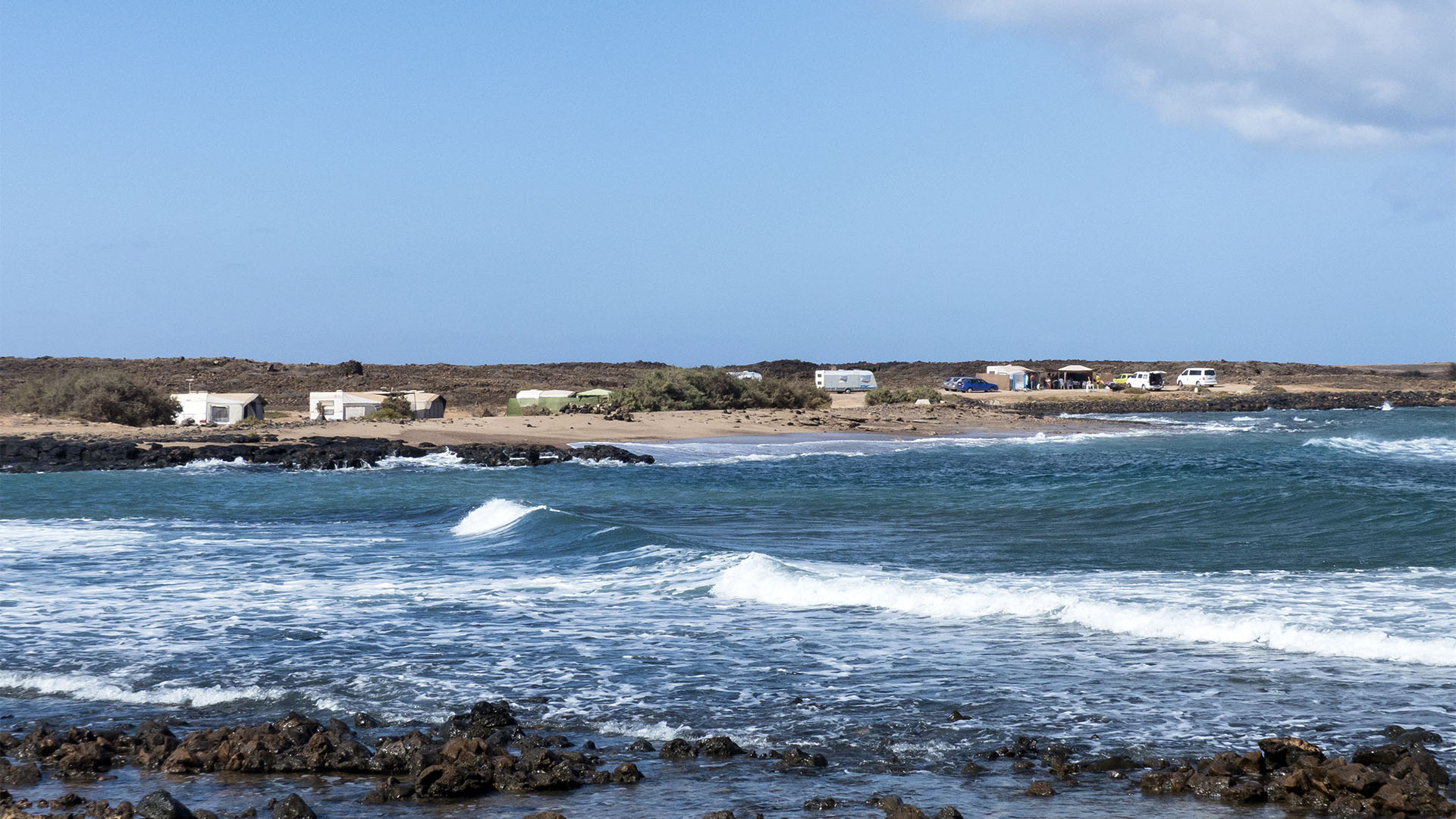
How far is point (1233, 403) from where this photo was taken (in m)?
88.9

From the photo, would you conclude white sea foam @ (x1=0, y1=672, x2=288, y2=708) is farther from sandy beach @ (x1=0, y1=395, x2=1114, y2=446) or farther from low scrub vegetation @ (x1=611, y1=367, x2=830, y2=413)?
low scrub vegetation @ (x1=611, y1=367, x2=830, y2=413)

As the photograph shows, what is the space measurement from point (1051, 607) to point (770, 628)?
307 centimetres

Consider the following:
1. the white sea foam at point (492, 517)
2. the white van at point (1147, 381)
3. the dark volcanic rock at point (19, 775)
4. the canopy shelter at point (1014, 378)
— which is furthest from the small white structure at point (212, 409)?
the white van at point (1147, 381)

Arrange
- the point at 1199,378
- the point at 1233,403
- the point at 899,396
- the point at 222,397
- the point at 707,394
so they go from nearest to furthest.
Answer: the point at 222,397
the point at 707,394
the point at 899,396
the point at 1233,403
the point at 1199,378

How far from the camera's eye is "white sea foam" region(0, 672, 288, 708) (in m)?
9.76

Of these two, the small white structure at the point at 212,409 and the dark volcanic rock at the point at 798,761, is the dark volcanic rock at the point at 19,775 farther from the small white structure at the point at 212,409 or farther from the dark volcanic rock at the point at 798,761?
the small white structure at the point at 212,409

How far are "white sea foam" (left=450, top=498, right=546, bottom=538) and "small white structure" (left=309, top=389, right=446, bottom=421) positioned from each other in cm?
3452

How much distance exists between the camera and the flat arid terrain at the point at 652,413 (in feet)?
164

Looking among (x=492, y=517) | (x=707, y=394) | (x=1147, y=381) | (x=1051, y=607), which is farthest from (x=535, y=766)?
(x=1147, y=381)

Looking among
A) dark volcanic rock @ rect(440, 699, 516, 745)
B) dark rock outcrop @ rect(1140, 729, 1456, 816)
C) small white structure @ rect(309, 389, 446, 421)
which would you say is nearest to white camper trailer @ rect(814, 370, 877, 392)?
small white structure @ rect(309, 389, 446, 421)

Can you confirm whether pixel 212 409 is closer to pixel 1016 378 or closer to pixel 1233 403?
pixel 1233 403

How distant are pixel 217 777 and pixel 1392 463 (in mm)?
37607

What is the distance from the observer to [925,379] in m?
124

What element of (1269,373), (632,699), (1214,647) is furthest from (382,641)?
(1269,373)
